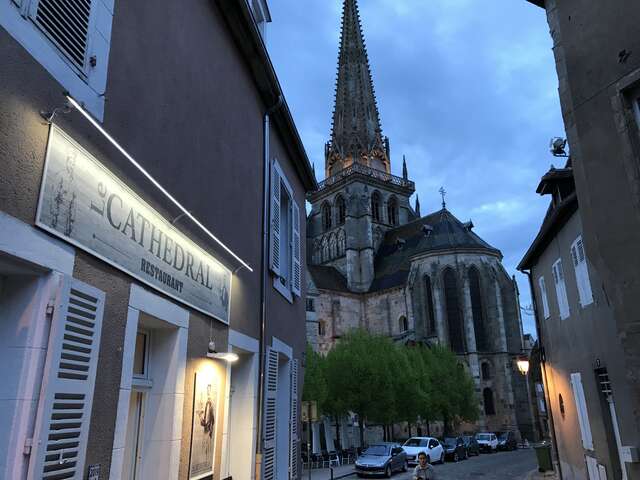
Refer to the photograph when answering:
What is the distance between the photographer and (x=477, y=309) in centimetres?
4719

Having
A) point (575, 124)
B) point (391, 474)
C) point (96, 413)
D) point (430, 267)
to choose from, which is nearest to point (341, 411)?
point (391, 474)

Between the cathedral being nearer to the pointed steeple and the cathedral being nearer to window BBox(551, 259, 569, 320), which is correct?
the pointed steeple

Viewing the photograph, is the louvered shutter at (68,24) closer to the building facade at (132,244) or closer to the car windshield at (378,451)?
the building facade at (132,244)

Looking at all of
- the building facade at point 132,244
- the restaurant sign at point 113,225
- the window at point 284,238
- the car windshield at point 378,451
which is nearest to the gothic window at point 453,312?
the car windshield at point 378,451

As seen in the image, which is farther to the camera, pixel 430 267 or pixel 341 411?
→ pixel 430 267

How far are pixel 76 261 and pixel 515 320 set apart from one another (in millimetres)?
48175

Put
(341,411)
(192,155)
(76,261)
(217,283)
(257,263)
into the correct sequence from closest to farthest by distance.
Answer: (76,261) → (192,155) → (217,283) → (257,263) → (341,411)

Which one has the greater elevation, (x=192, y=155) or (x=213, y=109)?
(x=213, y=109)

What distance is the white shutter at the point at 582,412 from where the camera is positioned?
1048cm

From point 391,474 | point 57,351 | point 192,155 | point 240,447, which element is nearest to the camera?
point 57,351

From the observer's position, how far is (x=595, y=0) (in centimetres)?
687

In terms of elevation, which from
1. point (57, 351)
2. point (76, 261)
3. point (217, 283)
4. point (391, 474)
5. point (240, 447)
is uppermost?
point (217, 283)

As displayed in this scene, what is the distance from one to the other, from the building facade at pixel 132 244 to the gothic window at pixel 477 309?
137ft

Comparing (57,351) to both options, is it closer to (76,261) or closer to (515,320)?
(76,261)
